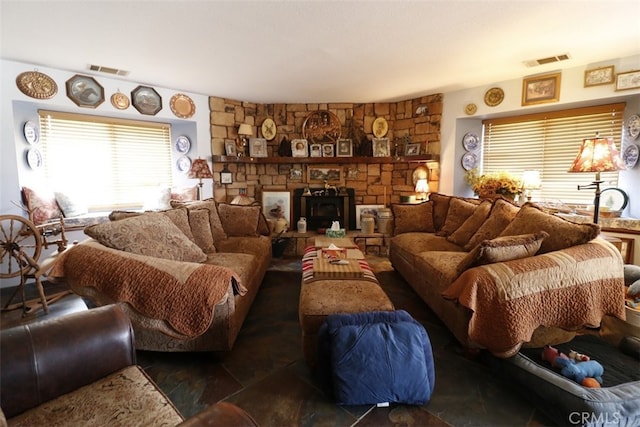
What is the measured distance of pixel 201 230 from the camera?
286cm

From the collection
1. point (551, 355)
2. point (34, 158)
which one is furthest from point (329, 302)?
point (34, 158)

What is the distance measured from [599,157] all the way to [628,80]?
139 centimetres

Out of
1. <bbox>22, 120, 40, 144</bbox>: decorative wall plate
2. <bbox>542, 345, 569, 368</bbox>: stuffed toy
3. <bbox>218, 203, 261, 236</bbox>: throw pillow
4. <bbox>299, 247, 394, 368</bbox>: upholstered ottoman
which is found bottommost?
<bbox>542, 345, 569, 368</bbox>: stuffed toy

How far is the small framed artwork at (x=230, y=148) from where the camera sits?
472 cm

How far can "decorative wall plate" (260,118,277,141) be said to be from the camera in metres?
4.99

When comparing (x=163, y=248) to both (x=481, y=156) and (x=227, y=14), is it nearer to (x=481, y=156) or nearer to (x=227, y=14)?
(x=227, y=14)

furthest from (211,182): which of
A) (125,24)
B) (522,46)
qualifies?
(522,46)

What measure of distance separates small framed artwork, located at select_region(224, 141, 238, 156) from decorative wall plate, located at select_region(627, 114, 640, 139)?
198 inches

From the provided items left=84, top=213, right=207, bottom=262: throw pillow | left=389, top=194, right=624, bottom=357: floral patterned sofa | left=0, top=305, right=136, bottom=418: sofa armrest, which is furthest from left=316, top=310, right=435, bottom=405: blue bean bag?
left=84, top=213, right=207, bottom=262: throw pillow

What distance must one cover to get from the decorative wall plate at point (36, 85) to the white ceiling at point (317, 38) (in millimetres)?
148

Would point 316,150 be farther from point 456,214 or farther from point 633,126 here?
point 633,126

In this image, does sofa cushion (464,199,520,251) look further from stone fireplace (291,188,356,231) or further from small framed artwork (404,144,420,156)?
stone fireplace (291,188,356,231)

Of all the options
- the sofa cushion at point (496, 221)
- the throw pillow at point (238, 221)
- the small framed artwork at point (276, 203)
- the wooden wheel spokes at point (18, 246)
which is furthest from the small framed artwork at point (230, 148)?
the sofa cushion at point (496, 221)

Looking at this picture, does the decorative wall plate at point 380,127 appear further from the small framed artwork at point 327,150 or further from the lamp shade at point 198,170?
the lamp shade at point 198,170
